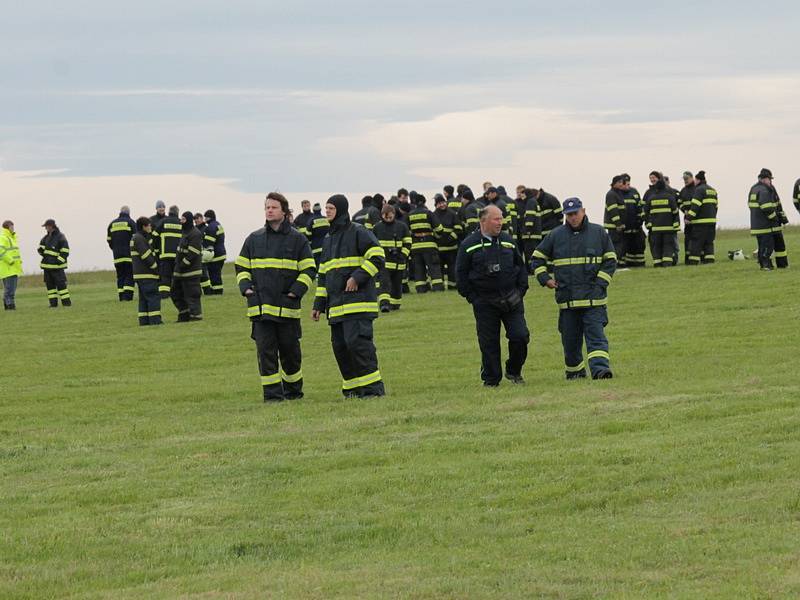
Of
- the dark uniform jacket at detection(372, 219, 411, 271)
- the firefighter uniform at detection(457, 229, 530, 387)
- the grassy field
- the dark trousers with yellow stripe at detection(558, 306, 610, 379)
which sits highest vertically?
the dark uniform jacket at detection(372, 219, 411, 271)

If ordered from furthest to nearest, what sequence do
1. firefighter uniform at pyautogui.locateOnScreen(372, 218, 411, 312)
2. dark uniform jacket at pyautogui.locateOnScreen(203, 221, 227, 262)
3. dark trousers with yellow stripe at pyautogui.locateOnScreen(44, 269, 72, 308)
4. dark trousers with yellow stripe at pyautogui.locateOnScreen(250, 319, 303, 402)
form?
dark trousers with yellow stripe at pyautogui.locateOnScreen(44, 269, 72, 308), dark uniform jacket at pyautogui.locateOnScreen(203, 221, 227, 262), firefighter uniform at pyautogui.locateOnScreen(372, 218, 411, 312), dark trousers with yellow stripe at pyautogui.locateOnScreen(250, 319, 303, 402)

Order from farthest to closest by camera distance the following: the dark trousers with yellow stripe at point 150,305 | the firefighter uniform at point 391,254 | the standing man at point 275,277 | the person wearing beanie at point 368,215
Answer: the person wearing beanie at point 368,215 < the dark trousers with yellow stripe at point 150,305 < the firefighter uniform at point 391,254 < the standing man at point 275,277

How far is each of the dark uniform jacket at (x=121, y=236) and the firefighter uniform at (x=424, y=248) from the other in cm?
701

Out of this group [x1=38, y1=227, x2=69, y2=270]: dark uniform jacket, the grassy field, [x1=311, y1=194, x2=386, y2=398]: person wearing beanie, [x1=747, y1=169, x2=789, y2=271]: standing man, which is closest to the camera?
the grassy field

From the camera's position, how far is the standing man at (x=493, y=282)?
17.0m

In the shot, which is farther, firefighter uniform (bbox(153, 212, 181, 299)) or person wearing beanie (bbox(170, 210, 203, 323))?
firefighter uniform (bbox(153, 212, 181, 299))

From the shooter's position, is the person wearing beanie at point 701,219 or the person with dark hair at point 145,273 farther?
the person wearing beanie at point 701,219

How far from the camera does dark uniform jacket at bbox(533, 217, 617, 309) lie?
17.1 metres

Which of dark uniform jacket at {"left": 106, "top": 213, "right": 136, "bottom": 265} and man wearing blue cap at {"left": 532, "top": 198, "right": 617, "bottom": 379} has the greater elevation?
dark uniform jacket at {"left": 106, "top": 213, "right": 136, "bottom": 265}

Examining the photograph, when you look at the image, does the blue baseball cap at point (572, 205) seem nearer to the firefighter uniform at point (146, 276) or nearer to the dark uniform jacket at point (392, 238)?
the dark uniform jacket at point (392, 238)

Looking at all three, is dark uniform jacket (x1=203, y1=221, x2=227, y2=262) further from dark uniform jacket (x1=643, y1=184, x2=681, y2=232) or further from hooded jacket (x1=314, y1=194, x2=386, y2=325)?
hooded jacket (x1=314, y1=194, x2=386, y2=325)

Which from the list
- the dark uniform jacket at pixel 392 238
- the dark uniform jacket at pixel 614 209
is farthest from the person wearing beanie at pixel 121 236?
the dark uniform jacket at pixel 614 209

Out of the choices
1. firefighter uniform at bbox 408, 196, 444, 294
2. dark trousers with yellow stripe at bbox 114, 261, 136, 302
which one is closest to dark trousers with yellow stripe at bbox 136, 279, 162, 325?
firefighter uniform at bbox 408, 196, 444, 294

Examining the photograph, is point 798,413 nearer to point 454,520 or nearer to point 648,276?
point 454,520
